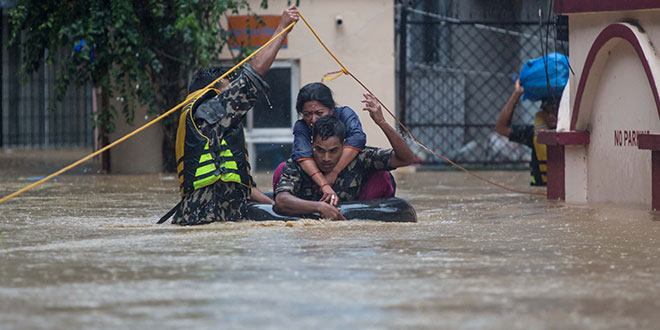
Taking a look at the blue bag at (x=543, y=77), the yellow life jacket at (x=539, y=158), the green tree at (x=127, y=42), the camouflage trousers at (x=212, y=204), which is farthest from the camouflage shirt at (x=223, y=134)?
the green tree at (x=127, y=42)

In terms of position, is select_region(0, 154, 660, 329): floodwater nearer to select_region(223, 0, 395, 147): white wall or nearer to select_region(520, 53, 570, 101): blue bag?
select_region(520, 53, 570, 101): blue bag

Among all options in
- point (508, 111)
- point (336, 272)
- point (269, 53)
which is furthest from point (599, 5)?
point (336, 272)

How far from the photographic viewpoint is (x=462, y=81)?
1798cm

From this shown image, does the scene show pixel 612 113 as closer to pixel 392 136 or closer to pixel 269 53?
pixel 392 136

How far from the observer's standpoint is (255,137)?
1568 centimetres

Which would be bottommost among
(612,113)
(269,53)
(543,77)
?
(612,113)

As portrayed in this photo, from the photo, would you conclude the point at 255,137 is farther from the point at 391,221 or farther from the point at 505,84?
the point at 391,221

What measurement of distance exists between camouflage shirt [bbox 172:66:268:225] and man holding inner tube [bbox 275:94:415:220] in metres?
0.34

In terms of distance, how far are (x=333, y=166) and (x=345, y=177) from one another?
180 millimetres

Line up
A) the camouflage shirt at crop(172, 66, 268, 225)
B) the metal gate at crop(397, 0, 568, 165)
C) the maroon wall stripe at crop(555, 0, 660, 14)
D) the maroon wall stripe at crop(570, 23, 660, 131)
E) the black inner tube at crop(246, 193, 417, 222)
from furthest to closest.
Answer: the metal gate at crop(397, 0, 568, 165) < the maroon wall stripe at crop(555, 0, 660, 14) < the maroon wall stripe at crop(570, 23, 660, 131) < the black inner tube at crop(246, 193, 417, 222) < the camouflage shirt at crop(172, 66, 268, 225)

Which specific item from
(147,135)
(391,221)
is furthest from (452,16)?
(391,221)

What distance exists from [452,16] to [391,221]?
960 centimetres

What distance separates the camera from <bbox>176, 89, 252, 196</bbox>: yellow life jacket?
7.62 meters

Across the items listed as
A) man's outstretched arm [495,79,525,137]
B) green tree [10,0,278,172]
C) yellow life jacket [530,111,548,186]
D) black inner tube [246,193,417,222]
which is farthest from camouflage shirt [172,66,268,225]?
green tree [10,0,278,172]
